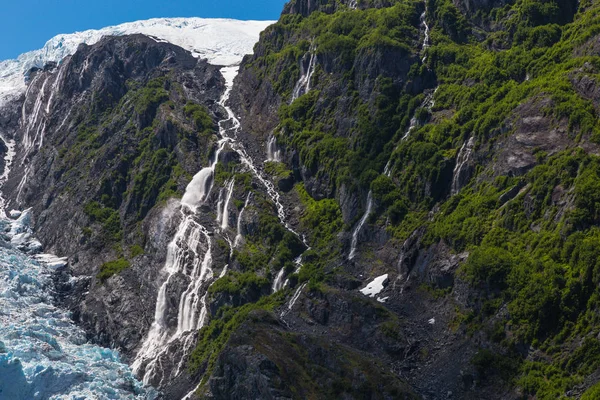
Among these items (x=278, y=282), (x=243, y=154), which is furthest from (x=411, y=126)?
(x=243, y=154)

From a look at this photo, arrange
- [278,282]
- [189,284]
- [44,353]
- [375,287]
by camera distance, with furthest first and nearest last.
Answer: [189,284]
[278,282]
[44,353]
[375,287]

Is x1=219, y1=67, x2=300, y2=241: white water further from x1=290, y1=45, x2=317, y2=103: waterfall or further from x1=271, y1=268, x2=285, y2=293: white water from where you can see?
x1=290, y1=45, x2=317, y2=103: waterfall

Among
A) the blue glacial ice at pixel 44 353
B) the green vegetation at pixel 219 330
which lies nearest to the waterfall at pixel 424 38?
the green vegetation at pixel 219 330

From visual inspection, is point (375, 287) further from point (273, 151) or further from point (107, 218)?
point (107, 218)

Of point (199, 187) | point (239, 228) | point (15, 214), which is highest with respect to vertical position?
point (199, 187)

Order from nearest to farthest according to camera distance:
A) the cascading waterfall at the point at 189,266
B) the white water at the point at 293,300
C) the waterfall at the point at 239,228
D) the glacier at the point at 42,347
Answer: the glacier at the point at 42,347
the white water at the point at 293,300
the cascading waterfall at the point at 189,266
the waterfall at the point at 239,228

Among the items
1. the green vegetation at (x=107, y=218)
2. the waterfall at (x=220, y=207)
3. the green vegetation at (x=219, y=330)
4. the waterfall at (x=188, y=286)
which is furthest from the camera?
the green vegetation at (x=107, y=218)

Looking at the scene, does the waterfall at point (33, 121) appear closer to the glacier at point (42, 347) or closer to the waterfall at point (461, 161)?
the glacier at point (42, 347)
